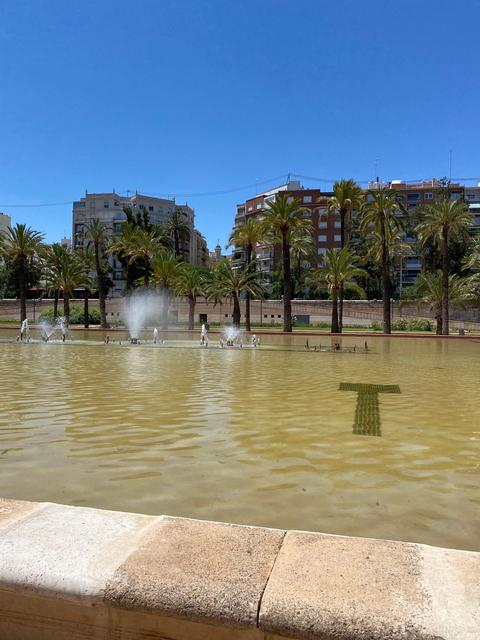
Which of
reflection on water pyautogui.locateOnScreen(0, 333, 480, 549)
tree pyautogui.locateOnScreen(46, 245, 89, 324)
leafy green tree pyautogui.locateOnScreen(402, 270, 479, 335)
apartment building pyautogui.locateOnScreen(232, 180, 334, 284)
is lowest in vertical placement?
reflection on water pyautogui.locateOnScreen(0, 333, 480, 549)

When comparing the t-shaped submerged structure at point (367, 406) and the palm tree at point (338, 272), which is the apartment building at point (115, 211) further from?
the t-shaped submerged structure at point (367, 406)

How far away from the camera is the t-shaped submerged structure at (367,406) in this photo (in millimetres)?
8505

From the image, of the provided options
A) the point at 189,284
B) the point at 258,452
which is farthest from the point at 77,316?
the point at 258,452

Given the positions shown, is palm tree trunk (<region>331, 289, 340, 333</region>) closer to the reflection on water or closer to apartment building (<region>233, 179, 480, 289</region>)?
the reflection on water

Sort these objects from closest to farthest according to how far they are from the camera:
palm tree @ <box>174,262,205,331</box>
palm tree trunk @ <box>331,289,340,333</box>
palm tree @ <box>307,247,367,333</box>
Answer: palm tree @ <box>307,247,367,333</box> < palm tree trunk @ <box>331,289,340,333</box> < palm tree @ <box>174,262,205,331</box>

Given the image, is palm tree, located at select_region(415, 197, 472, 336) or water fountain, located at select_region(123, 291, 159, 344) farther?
water fountain, located at select_region(123, 291, 159, 344)

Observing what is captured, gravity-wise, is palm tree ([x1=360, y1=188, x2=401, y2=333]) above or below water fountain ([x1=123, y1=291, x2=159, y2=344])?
above

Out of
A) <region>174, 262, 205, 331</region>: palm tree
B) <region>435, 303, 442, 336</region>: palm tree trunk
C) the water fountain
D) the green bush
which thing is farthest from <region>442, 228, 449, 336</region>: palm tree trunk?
the green bush

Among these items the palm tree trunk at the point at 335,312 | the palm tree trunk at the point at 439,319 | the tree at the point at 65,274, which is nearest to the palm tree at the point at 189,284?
the tree at the point at 65,274

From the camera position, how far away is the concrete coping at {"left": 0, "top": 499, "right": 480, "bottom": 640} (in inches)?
76.7

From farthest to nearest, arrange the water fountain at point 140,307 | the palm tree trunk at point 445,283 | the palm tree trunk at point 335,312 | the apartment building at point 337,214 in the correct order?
the apartment building at point 337,214
the water fountain at point 140,307
the palm tree trunk at point 335,312
the palm tree trunk at point 445,283

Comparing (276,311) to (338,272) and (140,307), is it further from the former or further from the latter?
(338,272)

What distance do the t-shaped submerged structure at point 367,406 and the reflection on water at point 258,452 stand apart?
52 mm

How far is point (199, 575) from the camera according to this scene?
220 centimetres
